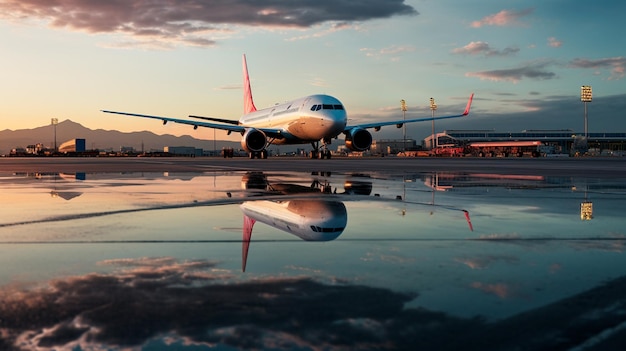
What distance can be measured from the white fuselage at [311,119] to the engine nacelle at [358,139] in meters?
2.86

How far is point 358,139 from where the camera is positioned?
1649 inches

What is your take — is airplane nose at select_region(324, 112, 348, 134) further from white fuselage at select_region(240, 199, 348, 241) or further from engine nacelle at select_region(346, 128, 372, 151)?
white fuselage at select_region(240, 199, 348, 241)

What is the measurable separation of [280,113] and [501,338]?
41.5 metres

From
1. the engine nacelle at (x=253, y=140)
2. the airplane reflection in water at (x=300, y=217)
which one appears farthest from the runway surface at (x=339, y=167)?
the airplane reflection in water at (x=300, y=217)

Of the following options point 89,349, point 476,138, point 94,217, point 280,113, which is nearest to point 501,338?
point 89,349

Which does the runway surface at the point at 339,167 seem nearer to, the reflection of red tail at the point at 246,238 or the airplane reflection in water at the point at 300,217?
the airplane reflection in water at the point at 300,217

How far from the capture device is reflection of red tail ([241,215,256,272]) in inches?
178

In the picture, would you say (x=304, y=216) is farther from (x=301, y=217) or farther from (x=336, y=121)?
(x=336, y=121)

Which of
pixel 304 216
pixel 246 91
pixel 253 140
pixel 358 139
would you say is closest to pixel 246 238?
pixel 304 216

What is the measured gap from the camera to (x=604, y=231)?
621cm

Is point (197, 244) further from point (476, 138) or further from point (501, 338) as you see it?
point (476, 138)

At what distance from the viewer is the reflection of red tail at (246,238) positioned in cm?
453

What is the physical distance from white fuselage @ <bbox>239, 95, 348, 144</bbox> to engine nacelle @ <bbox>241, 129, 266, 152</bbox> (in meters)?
1.81

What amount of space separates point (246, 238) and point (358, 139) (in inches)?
1443
